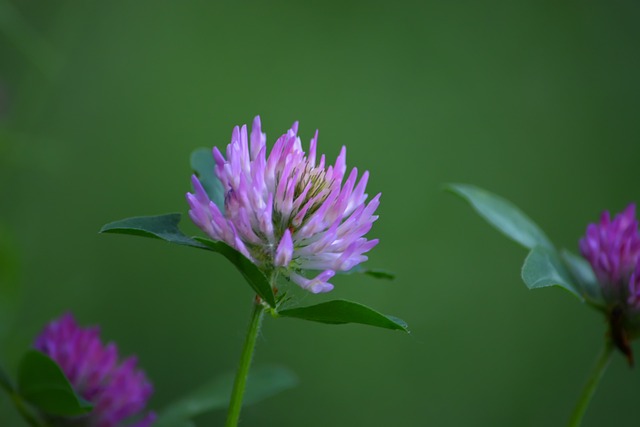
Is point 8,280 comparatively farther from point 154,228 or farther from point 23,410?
point 154,228

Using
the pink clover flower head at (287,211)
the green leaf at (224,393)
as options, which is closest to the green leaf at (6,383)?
the green leaf at (224,393)

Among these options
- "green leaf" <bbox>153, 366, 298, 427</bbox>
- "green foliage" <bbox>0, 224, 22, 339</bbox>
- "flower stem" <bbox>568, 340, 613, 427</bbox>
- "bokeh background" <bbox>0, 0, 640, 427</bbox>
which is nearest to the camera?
"flower stem" <bbox>568, 340, 613, 427</bbox>

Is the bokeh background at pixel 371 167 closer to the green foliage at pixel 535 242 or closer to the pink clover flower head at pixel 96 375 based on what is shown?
the pink clover flower head at pixel 96 375

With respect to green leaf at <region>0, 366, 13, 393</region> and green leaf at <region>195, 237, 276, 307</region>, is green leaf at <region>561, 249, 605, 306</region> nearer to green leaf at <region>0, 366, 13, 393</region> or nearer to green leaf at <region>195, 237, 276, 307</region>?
green leaf at <region>195, 237, 276, 307</region>

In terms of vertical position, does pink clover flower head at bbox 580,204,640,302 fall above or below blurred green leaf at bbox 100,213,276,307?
above

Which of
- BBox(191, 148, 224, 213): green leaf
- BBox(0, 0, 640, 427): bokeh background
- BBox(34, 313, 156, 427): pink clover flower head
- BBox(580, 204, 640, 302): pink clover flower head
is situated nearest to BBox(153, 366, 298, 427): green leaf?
BBox(34, 313, 156, 427): pink clover flower head
